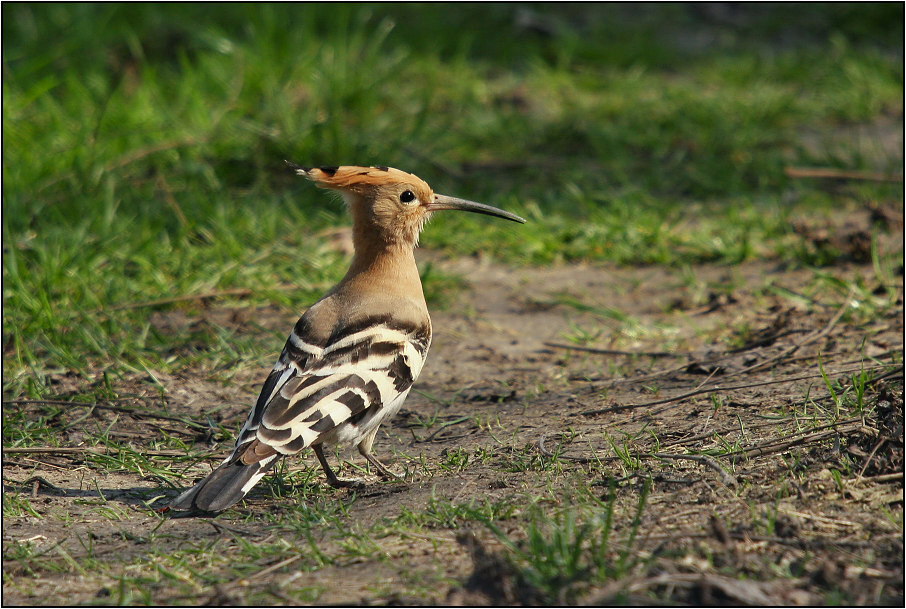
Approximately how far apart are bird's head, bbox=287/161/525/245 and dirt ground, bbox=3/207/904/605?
Result: 0.63 m

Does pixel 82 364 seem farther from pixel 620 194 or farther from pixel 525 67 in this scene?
pixel 525 67

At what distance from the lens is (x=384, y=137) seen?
566 centimetres

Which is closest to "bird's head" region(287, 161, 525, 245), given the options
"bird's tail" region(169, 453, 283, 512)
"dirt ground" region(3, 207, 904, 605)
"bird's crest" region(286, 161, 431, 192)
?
"bird's crest" region(286, 161, 431, 192)

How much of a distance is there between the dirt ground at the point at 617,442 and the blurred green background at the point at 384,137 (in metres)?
0.27

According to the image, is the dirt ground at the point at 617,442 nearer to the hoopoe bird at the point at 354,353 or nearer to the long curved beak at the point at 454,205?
the hoopoe bird at the point at 354,353

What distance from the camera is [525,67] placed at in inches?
274

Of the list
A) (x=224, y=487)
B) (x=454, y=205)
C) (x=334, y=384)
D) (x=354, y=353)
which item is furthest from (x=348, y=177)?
(x=224, y=487)

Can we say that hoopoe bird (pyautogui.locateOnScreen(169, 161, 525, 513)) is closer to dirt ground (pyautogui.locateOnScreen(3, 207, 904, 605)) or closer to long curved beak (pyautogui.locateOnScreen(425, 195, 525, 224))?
long curved beak (pyautogui.locateOnScreen(425, 195, 525, 224))

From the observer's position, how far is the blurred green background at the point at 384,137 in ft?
15.0

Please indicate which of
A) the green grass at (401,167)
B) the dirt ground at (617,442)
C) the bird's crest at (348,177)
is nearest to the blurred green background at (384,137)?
the green grass at (401,167)

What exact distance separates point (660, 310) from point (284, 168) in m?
2.30

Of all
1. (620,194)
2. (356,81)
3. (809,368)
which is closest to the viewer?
(809,368)

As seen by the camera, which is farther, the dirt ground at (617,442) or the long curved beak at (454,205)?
the long curved beak at (454,205)

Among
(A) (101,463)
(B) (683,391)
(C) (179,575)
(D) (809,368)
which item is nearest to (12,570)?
(C) (179,575)
